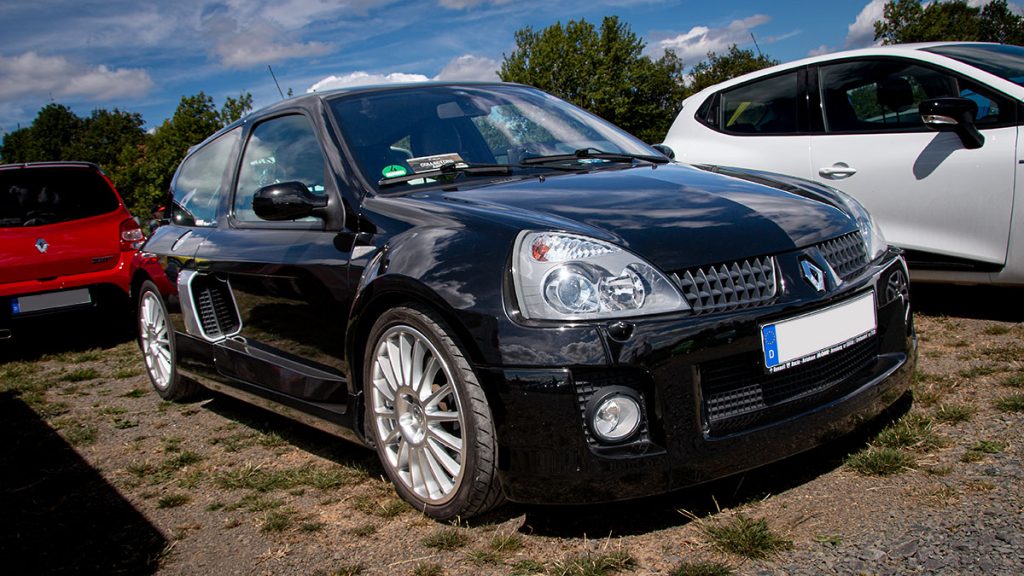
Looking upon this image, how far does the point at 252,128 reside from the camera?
448 centimetres

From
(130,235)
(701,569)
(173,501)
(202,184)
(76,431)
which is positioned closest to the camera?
(701,569)

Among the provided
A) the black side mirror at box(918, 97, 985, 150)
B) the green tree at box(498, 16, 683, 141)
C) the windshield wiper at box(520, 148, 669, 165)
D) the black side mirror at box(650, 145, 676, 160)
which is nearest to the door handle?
the black side mirror at box(918, 97, 985, 150)

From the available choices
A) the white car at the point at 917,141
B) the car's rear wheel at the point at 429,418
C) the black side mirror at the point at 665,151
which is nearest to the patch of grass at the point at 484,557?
the car's rear wheel at the point at 429,418

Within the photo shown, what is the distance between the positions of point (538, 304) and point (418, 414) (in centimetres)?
72

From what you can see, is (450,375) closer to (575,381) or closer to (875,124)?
(575,381)

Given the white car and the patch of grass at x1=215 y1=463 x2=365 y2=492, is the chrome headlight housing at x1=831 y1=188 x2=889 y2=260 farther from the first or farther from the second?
the patch of grass at x1=215 y1=463 x2=365 y2=492

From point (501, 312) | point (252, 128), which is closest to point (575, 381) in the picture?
point (501, 312)

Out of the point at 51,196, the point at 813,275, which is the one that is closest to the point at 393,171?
the point at 813,275

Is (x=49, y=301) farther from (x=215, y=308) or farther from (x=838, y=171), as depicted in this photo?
(x=838, y=171)

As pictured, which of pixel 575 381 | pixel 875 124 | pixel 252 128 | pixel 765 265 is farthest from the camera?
pixel 875 124

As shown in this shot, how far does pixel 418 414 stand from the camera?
3109 mm

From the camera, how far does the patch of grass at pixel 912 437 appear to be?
3270 millimetres

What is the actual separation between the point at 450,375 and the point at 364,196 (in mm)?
922

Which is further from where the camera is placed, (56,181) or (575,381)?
(56,181)
